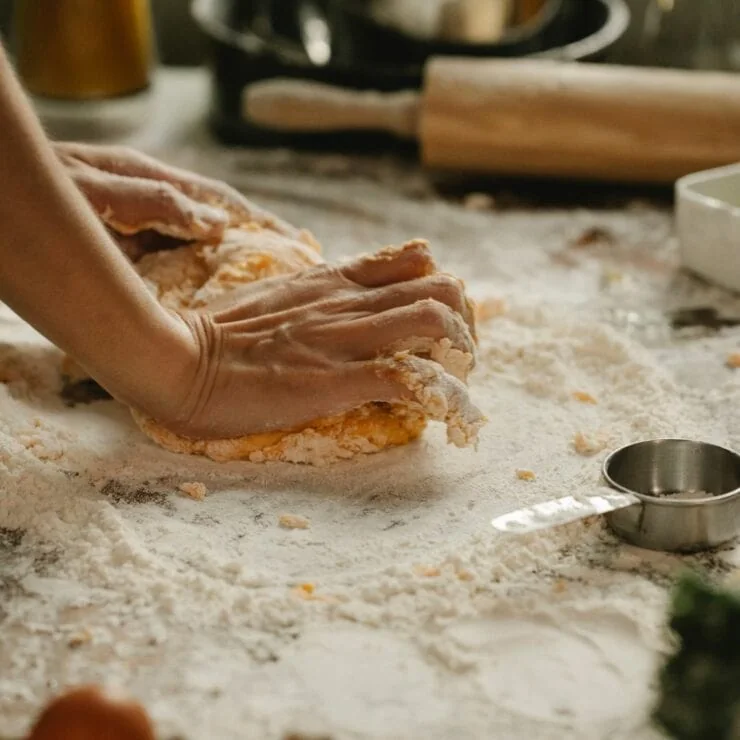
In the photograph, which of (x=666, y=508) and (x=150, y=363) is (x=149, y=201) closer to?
(x=150, y=363)

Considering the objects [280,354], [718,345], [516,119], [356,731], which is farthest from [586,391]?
[516,119]

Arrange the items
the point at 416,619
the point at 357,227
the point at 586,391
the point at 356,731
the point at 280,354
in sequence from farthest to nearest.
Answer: the point at 357,227
the point at 586,391
the point at 280,354
the point at 416,619
the point at 356,731

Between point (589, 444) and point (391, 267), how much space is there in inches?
13.1

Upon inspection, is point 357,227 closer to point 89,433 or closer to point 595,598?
point 89,433

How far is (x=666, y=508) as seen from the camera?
1.15 meters

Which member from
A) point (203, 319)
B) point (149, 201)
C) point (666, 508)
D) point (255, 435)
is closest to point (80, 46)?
point (149, 201)

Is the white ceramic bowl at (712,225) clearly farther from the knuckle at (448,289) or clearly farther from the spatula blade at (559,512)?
the spatula blade at (559,512)

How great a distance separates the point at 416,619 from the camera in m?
1.06

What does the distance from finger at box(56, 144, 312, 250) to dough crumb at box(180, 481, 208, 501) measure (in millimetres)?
499

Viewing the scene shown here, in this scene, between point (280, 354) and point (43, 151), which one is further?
point (280, 354)

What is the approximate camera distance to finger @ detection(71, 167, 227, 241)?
1.55 metres

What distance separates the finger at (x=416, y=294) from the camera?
1.38 metres

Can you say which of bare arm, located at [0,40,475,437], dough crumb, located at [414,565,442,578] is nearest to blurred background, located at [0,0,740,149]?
bare arm, located at [0,40,475,437]

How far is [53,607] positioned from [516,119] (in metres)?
1.50
